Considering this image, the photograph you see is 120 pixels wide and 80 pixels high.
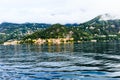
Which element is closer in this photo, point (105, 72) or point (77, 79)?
point (77, 79)

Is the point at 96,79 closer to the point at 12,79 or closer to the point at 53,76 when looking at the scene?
the point at 53,76

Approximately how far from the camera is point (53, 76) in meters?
65.8

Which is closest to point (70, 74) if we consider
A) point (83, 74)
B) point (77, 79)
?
point (83, 74)

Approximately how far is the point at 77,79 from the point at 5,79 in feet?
46.5

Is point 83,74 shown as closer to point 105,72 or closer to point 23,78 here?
point 105,72

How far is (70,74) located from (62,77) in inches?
174

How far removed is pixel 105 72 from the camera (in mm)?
69625

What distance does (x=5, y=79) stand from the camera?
6334 cm

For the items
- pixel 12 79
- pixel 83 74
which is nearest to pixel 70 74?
pixel 83 74

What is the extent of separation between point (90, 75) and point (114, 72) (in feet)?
20.2

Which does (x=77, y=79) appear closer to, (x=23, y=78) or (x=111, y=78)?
(x=111, y=78)

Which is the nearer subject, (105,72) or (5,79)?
(5,79)

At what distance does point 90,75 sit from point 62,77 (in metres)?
5.98

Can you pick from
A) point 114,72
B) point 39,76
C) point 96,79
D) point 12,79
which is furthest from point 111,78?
point 12,79
